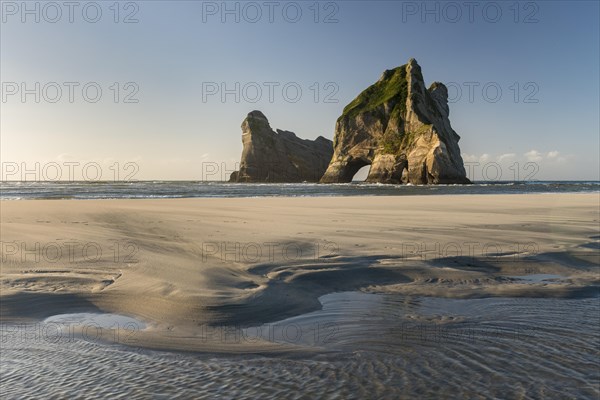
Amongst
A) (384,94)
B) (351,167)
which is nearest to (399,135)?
(351,167)

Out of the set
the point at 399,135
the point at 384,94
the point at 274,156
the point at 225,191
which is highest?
the point at 384,94

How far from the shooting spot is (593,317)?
4.20 metres

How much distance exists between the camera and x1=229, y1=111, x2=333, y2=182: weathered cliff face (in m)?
146

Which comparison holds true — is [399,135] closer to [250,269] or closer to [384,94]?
[384,94]

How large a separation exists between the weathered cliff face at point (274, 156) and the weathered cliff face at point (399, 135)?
41681 millimetres

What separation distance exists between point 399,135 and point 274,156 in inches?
2624

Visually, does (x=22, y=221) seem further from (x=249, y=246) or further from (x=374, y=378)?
(x=374, y=378)

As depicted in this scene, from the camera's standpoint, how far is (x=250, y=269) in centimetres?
584

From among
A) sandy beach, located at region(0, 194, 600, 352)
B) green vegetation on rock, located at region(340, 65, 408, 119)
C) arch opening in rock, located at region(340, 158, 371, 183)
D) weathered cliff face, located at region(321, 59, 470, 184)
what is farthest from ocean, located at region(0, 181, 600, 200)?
green vegetation on rock, located at region(340, 65, 408, 119)

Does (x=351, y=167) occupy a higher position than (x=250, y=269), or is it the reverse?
(x=351, y=167)

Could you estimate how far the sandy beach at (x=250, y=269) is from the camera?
13.9 feet

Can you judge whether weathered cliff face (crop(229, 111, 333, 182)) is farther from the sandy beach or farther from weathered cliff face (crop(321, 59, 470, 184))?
the sandy beach

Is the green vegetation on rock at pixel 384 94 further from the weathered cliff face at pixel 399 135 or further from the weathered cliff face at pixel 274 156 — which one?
the weathered cliff face at pixel 274 156

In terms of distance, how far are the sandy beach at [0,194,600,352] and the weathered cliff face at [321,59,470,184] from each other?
69.7 meters
